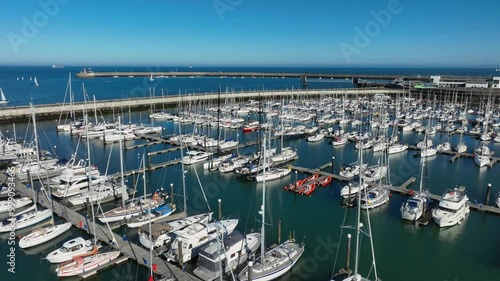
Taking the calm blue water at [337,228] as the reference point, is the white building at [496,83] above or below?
above

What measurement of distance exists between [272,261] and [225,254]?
2584 millimetres

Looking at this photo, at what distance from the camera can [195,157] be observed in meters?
40.6

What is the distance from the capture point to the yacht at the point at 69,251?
1998 centimetres

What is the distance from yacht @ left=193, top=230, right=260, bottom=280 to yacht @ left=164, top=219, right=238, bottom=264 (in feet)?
2.77

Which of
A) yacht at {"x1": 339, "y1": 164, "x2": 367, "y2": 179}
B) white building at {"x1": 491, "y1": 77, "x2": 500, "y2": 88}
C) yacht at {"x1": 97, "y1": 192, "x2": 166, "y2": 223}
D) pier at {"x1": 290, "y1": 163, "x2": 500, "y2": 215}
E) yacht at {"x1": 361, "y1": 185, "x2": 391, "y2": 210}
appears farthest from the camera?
white building at {"x1": 491, "y1": 77, "x2": 500, "y2": 88}

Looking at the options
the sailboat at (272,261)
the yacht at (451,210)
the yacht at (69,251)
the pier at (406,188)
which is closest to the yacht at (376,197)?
the pier at (406,188)

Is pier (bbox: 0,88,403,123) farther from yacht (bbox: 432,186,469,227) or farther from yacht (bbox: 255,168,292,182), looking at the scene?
yacht (bbox: 432,186,469,227)

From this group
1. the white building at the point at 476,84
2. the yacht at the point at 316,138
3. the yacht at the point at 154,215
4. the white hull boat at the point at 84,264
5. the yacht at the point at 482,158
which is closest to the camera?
the white hull boat at the point at 84,264

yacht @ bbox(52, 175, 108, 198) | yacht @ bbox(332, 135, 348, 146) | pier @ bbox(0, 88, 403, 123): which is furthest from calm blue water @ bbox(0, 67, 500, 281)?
pier @ bbox(0, 88, 403, 123)

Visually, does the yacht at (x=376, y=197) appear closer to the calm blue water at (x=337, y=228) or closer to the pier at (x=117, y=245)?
the calm blue water at (x=337, y=228)

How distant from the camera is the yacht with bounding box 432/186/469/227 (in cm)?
2505

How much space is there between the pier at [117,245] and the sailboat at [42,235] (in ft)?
3.42

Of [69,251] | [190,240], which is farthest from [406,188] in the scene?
[69,251]

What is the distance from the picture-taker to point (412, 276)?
66.0 feet
